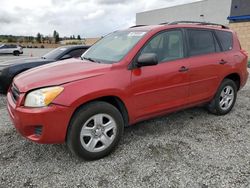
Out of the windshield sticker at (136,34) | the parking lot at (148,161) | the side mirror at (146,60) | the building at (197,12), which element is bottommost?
the parking lot at (148,161)

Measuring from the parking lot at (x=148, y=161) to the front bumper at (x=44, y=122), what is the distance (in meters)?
0.45

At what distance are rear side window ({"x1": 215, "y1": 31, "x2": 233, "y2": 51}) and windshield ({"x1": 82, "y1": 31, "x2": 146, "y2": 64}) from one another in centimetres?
176

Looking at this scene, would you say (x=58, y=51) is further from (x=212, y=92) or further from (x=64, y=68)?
(x=212, y=92)

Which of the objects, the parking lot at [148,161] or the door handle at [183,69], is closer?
the parking lot at [148,161]

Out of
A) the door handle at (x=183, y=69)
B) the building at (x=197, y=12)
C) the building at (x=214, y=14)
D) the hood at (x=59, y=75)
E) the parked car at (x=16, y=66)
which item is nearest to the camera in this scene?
the hood at (x=59, y=75)

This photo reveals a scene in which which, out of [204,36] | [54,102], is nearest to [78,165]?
[54,102]

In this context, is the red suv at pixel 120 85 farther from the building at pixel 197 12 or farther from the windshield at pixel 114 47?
the building at pixel 197 12

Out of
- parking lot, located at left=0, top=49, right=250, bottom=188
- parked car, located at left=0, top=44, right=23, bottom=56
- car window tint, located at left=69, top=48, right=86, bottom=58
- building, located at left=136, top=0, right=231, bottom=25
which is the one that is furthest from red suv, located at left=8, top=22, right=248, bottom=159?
building, located at left=136, top=0, right=231, bottom=25

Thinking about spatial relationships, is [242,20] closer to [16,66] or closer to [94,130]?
[16,66]

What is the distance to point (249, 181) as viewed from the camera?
249cm

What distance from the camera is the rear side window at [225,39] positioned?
4.26 metres

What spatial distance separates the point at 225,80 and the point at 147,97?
6.59 feet

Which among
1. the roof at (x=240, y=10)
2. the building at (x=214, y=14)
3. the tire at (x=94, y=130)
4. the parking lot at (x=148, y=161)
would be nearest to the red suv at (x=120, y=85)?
the tire at (x=94, y=130)

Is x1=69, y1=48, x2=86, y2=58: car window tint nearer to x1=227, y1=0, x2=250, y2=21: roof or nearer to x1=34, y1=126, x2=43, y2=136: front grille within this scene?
x1=34, y1=126, x2=43, y2=136: front grille
